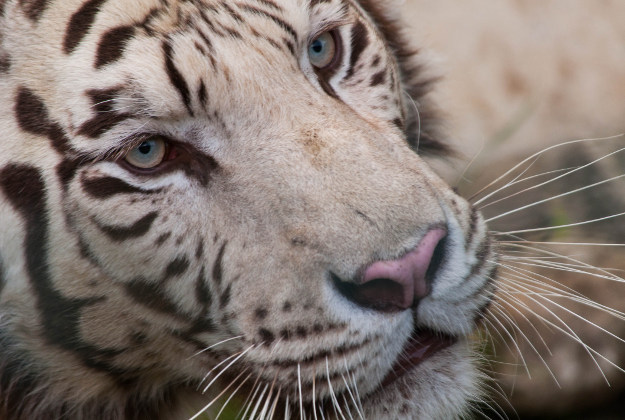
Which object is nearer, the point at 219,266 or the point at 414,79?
the point at 219,266

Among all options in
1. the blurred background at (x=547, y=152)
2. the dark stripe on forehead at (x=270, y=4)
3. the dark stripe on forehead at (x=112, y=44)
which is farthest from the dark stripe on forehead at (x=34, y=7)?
the blurred background at (x=547, y=152)

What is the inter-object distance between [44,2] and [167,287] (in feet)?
1.94

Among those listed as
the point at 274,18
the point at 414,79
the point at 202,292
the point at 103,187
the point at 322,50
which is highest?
the point at 274,18

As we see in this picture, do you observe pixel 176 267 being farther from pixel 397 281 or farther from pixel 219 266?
pixel 397 281

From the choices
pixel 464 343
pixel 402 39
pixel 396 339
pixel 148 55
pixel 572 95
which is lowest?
pixel 572 95

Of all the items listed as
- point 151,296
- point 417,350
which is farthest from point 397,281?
point 151,296

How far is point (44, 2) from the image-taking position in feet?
5.88

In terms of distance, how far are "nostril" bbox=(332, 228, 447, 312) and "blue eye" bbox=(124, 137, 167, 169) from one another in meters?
0.40

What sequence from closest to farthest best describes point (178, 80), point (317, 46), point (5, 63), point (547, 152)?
point (178, 80)
point (5, 63)
point (317, 46)
point (547, 152)

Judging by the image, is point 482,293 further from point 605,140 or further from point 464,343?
point 605,140

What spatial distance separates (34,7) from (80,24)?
0.10 meters

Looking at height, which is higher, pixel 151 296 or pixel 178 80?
pixel 178 80

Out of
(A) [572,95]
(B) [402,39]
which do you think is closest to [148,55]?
(B) [402,39]

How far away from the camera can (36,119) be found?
1.71 m
